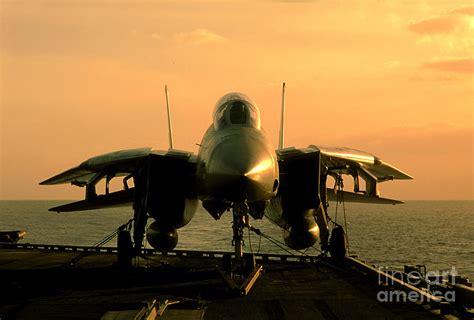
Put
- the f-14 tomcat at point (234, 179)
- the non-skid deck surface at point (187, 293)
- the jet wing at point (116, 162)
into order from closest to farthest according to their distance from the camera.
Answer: the non-skid deck surface at point (187, 293) < the f-14 tomcat at point (234, 179) < the jet wing at point (116, 162)

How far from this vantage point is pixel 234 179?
13.4m

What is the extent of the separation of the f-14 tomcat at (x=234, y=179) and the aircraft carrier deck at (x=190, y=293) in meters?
1.39

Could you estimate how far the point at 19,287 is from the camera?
54.9 feet

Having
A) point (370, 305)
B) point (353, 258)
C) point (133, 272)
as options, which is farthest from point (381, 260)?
point (370, 305)

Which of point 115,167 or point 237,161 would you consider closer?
point 237,161

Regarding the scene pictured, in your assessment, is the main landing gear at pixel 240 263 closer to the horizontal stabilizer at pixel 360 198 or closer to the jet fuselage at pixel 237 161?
the jet fuselage at pixel 237 161

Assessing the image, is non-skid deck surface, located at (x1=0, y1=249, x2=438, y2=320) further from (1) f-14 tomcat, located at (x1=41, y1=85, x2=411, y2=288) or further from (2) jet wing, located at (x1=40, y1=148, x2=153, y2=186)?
(2) jet wing, located at (x1=40, y1=148, x2=153, y2=186)

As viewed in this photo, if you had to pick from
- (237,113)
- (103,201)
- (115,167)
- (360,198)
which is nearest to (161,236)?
(103,201)

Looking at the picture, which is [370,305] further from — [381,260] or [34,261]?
[381,260]

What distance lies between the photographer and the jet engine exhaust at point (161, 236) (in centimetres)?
1920

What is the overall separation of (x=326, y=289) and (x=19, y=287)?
8582 millimetres

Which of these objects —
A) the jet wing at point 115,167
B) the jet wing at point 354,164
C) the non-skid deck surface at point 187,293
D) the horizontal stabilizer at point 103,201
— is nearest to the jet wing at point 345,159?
the jet wing at point 354,164

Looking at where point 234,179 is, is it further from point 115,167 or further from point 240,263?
point 115,167

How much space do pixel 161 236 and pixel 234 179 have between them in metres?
6.66
